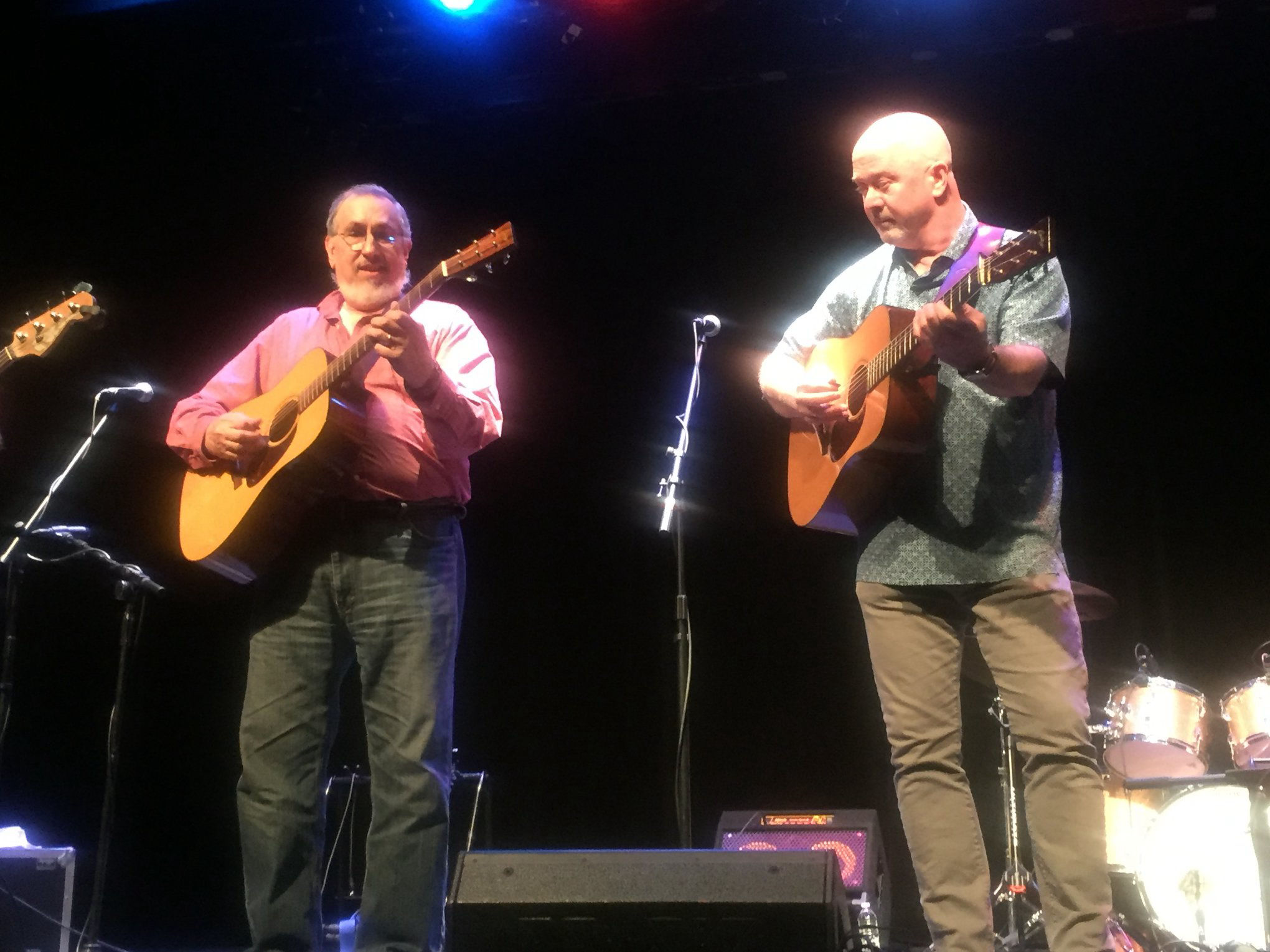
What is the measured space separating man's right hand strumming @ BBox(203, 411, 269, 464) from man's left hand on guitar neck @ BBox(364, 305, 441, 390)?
507 millimetres

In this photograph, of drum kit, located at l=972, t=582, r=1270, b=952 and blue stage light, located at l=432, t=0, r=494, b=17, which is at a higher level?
blue stage light, located at l=432, t=0, r=494, b=17

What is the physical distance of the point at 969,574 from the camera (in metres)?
2.66

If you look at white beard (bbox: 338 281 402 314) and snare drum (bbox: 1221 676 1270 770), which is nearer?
white beard (bbox: 338 281 402 314)

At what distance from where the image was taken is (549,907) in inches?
97.9

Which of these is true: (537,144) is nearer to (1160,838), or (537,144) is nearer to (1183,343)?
(1183,343)

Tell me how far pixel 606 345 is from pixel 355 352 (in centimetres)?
258

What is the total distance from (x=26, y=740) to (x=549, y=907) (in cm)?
345

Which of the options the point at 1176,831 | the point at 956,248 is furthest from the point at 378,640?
the point at 1176,831

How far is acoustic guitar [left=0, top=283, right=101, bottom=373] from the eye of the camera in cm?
407

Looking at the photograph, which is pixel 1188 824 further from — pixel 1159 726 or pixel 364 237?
pixel 364 237

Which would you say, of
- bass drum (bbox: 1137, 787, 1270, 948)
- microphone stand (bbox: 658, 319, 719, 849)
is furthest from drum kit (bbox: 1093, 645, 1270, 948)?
microphone stand (bbox: 658, 319, 719, 849)

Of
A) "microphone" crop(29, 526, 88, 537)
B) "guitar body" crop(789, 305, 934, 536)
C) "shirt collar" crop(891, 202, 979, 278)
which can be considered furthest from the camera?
"microphone" crop(29, 526, 88, 537)

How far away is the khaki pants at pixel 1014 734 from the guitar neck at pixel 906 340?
0.50m

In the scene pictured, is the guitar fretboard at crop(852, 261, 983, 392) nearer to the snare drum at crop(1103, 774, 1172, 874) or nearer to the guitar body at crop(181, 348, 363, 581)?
the guitar body at crop(181, 348, 363, 581)
